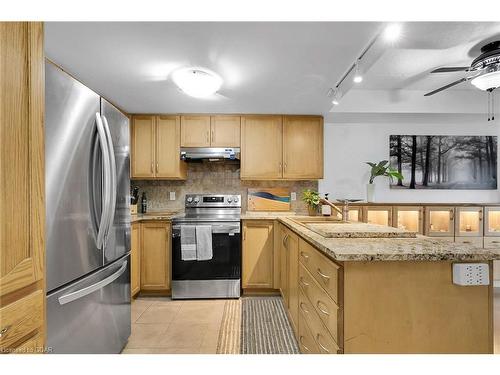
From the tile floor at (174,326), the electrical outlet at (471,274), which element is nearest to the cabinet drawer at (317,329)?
the electrical outlet at (471,274)

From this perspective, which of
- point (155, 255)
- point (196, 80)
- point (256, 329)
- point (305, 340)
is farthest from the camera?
point (155, 255)

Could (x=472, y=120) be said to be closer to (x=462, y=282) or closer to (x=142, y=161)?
(x=462, y=282)

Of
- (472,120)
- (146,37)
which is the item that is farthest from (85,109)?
(472,120)

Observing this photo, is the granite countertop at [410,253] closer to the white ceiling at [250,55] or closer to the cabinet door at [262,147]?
the white ceiling at [250,55]

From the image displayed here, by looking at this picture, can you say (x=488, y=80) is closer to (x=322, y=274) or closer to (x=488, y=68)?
(x=488, y=68)

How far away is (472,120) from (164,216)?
4.11 metres

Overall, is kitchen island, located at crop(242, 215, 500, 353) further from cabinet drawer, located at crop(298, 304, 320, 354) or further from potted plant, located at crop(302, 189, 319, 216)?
potted plant, located at crop(302, 189, 319, 216)

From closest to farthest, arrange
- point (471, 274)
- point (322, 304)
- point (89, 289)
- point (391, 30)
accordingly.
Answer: point (471, 274), point (322, 304), point (89, 289), point (391, 30)

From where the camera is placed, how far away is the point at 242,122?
347 cm

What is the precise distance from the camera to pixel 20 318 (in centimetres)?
79

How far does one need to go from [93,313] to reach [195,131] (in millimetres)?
2386

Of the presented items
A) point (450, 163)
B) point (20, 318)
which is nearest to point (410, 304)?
point (20, 318)

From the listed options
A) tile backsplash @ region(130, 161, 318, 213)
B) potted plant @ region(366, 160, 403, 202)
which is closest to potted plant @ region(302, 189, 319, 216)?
tile backsplash @ region(130, 161, 318, 213)
